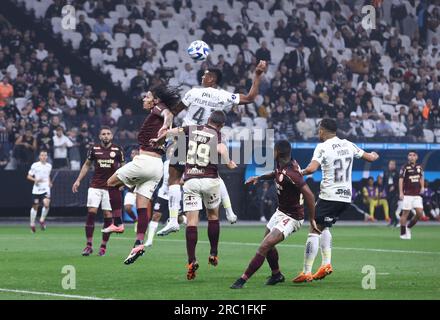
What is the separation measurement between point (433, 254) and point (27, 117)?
54.1 ft

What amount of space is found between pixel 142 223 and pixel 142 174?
78 cm

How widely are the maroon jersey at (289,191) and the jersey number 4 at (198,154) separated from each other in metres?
1.44

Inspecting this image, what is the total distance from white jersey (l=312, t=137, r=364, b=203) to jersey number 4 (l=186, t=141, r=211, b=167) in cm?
163

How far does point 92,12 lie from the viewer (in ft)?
128

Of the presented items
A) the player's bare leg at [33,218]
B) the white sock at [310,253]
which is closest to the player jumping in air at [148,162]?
the white sock at [310,253]

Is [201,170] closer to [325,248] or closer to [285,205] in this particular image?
[285,205]

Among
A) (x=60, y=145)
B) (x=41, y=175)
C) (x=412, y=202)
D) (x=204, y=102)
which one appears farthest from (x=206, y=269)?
(x=60, y=145)

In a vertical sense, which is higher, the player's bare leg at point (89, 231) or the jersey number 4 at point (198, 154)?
the jersey number 4 at point (198, 154)

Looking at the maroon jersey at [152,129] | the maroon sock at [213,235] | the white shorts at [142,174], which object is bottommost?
the maroon sock at [213,235]

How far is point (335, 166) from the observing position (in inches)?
620

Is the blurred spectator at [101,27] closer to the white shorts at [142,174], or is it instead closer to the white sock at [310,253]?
the white shorts at [142,174]

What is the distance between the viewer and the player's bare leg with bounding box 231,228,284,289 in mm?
13750

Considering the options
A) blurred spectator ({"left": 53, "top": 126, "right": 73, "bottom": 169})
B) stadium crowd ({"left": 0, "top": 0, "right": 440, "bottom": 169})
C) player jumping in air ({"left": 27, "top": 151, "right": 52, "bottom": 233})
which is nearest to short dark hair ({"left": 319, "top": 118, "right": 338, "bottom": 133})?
player jumping in air ({"left": 27, "top": 151, "right": 52, "bottom": 233})

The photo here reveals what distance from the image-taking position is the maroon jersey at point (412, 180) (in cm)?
2922
